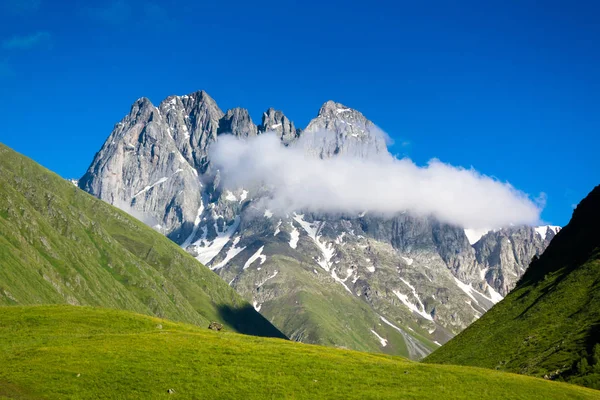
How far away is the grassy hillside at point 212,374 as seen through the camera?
52.8 metres

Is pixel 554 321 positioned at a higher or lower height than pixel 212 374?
higher

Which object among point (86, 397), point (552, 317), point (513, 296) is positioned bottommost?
point (86, 397)

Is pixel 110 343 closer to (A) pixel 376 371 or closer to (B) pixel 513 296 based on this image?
(A) pixel 376 371

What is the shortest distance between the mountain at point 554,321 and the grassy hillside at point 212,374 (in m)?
32.3

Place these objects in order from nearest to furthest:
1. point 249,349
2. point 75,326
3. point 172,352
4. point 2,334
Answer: point 172,352 → point 249,349 → point 2,334 → point 75,326

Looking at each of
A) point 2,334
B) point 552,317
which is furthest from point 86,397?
point 552,317

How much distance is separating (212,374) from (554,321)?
3475 inches

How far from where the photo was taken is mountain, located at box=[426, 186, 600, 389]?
94.7 m

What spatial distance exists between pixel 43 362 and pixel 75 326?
22.9 m

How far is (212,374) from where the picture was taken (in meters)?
56.9

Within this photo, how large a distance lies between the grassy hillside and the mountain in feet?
106

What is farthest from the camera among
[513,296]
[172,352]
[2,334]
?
[513,296]

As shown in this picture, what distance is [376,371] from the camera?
6169cm

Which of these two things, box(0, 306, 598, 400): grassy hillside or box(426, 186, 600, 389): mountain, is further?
box(426, 186, 600, 389): mountain
